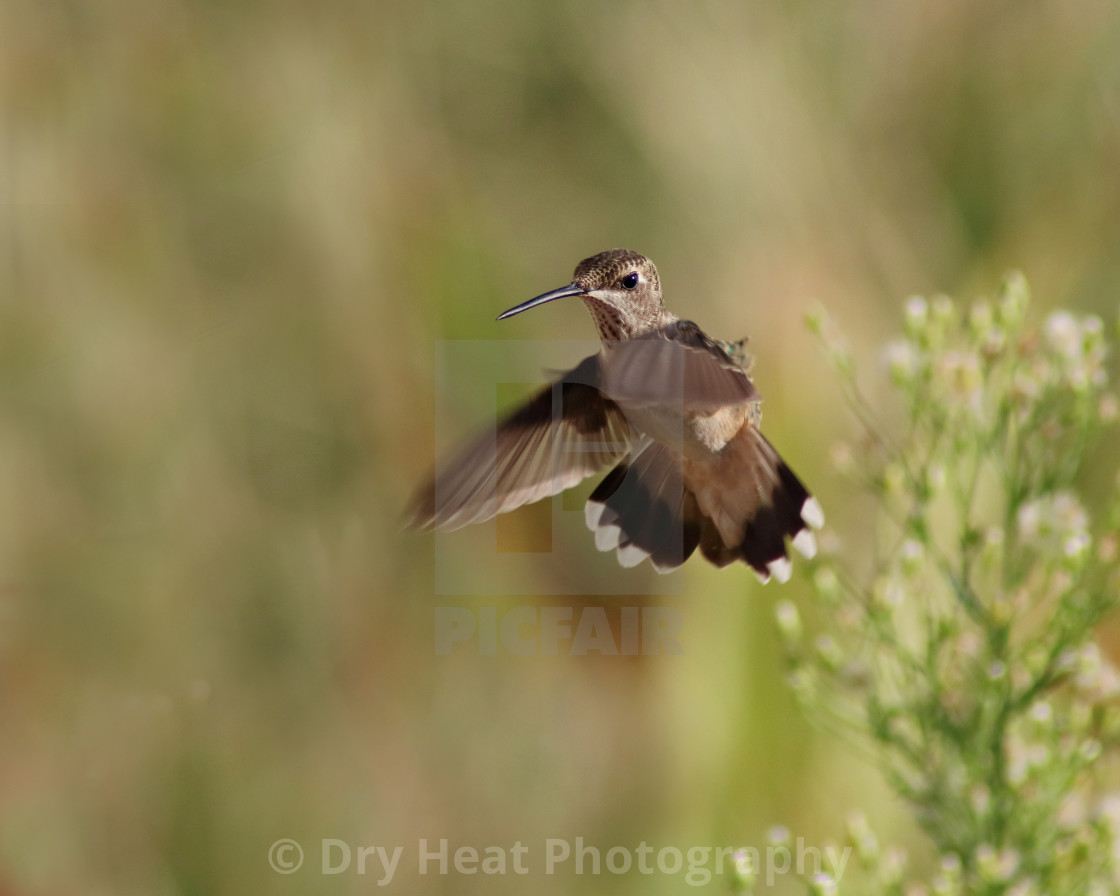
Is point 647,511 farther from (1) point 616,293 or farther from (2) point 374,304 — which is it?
(2) point 374,304

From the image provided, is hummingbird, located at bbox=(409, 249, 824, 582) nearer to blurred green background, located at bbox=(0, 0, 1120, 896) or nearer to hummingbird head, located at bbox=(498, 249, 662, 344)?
hummingbird head, located at bbox=(498, 249, 662, 344)

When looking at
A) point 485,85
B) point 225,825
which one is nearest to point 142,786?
point 225,825

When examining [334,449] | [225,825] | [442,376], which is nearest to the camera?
[225,825]

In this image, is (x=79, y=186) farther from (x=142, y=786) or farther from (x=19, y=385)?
(x=142, y=786)

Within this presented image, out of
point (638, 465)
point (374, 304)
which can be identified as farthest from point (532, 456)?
point (374, 304)

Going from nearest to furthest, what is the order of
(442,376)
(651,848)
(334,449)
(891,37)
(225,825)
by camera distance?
(651,848), (225,825), (442,376), (334,449), (891,37)

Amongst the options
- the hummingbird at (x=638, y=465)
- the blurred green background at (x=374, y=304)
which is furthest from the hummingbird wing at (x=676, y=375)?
the blurred green background at (x=374, y=304)

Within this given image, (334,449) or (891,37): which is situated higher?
(891,37)

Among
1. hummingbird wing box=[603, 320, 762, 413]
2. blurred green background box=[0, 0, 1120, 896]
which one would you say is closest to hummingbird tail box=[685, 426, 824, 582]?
hummingbird wing box=[603, 320, 762, 413]
